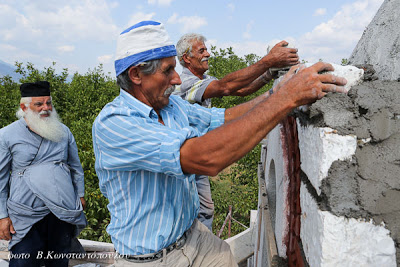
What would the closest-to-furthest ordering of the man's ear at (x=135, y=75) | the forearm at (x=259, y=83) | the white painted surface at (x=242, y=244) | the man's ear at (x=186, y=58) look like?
the man's ear at (x=135, y=75)
the forearm at (x=259, y=83)
the man's ear at (x=186, y=58)
the white painted surface at (x=242, y=244)

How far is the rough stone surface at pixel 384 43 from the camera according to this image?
1520mm

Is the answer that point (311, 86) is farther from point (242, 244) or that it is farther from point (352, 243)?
point (242, 244)

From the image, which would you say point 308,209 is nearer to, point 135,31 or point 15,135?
point 135,31

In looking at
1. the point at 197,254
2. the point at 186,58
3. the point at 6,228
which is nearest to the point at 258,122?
the point at 197,254

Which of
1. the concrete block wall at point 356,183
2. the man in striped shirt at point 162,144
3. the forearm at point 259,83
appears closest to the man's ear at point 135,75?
the man in striped shirt at point 162,144

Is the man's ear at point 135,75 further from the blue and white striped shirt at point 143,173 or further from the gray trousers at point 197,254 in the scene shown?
the gray trousers at point 197,254

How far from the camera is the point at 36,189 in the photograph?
2992 millimetres

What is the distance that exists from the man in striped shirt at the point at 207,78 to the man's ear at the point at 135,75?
110 cm

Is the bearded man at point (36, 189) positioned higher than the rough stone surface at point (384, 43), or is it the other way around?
the rough stone surface at point (384, 43)

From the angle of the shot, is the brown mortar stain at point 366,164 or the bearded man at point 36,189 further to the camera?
the bearded man at point 36,189

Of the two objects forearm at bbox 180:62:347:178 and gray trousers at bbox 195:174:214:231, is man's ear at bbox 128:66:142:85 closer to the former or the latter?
forearm at bbox 180:62:347:178

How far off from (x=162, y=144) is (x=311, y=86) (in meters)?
0.66

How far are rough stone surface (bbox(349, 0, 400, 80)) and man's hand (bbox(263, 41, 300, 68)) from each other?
0.41 meters

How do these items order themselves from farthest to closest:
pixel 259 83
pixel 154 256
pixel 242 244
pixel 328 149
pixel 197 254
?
pixel 242 244 → pixel 259 83 → pixel 197 254 → pixel 154 256 → pixel 328 149
